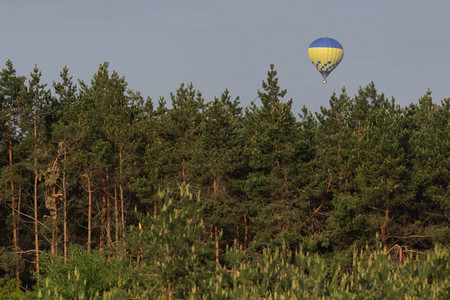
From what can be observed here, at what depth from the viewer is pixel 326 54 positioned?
67500mm

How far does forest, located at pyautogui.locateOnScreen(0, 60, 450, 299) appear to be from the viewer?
39.9 metres

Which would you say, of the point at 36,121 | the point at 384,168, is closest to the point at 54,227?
the point at 36,121

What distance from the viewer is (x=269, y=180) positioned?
43750mm

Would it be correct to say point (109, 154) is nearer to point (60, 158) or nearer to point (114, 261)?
point (60, 158)

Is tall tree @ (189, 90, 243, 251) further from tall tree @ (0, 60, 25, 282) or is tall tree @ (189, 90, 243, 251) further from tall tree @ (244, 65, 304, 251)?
tall tree @ (0, 60, 25, 282)

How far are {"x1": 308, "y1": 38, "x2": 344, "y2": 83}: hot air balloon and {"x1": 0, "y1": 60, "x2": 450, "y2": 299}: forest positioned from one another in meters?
11.2

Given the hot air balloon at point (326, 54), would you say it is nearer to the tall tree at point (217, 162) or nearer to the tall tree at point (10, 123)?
the tall tree at point (217, 162)

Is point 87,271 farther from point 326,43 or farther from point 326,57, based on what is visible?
point 326,43

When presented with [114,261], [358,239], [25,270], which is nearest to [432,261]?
[114,261]

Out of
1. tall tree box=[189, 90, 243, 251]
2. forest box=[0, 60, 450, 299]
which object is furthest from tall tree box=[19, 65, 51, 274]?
tall tree box=[189, 90, 243, 251]

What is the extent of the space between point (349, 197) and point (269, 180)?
6.09m

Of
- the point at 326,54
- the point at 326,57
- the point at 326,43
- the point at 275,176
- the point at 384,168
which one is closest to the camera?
the point at 384,168

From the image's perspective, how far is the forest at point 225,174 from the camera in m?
39.9

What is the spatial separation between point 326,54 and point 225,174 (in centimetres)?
2586
